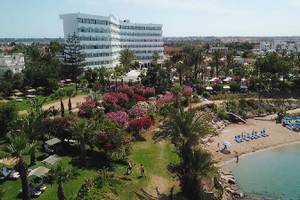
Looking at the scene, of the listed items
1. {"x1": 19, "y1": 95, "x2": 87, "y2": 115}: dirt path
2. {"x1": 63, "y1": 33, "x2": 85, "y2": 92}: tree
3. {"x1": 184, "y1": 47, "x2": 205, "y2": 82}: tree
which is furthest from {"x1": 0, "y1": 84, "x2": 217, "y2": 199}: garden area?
{"x1": 184, "y1": 47, "x2": 205, "y2": 82}: tree

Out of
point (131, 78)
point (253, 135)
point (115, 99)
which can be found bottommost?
point (253, 135)

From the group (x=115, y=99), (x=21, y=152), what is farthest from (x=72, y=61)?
(x=21, y=152)

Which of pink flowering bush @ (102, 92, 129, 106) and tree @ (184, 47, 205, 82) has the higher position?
tree @ (184, 47, 205, 82)

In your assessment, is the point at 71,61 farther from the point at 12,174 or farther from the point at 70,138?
the point at 12,174

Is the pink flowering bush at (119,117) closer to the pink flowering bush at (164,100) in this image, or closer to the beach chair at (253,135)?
the pink flowering bush at (164,100)

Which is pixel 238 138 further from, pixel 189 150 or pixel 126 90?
pixel 189 150

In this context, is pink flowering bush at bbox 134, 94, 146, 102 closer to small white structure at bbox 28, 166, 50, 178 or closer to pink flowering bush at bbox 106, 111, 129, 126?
pink flowering bush at bbox 106, 111, 129, 126
